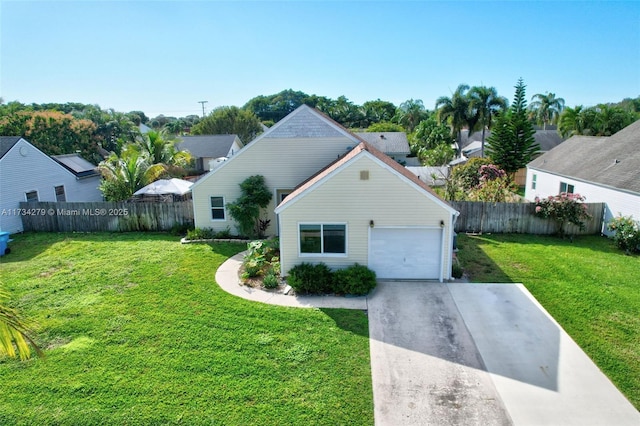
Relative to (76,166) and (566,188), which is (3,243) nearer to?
(76,166)

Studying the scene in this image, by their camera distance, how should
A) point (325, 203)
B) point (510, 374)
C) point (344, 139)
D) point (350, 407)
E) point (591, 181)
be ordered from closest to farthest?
point (350, 407) < point (510, 374) < point (325, 203) < point (344, 139) < point (591, 181)

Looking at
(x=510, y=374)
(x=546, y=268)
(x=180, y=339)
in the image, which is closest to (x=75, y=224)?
(x=180, y=339)

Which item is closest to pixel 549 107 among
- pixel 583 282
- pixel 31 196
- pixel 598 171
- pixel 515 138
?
pixel 515 138

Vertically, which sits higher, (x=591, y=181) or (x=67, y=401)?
(x=591, y=181)

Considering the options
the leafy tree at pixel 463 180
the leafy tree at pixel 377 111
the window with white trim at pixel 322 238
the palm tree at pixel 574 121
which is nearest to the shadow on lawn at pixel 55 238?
the window with white trim at pixel 322 238

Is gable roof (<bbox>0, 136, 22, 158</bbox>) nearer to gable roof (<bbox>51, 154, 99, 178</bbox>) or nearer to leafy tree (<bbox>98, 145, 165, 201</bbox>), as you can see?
gable roof (<bbox>51, 154, 99, 178</bbox>)

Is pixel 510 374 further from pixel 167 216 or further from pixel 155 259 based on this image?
pixel 167 216

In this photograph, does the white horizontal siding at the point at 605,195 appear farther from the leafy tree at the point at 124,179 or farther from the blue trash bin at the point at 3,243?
the blue trash bin at the point at 3,243
